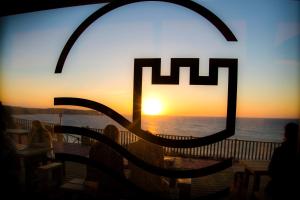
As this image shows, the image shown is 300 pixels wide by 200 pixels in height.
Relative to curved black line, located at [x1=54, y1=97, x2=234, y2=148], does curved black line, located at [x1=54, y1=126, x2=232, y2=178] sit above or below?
below

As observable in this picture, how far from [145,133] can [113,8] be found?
172cm

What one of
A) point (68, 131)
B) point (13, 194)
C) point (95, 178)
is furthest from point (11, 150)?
point (95, 178)

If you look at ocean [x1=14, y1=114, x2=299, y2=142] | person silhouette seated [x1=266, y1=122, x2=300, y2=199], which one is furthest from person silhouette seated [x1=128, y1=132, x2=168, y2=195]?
ocean [x1=14, y1=114, x2=299, y2=142]

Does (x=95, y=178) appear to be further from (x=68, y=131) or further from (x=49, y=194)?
(x=49, y=194)

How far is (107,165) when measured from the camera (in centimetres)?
329

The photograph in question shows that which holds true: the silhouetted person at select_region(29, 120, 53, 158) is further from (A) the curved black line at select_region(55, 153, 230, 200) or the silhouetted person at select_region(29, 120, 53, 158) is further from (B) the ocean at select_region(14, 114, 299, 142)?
(B) the ocean at select_region(14, 114, 299, 142)

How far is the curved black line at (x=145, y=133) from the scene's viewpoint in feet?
7.89

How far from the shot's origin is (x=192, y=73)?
2449 millimetres

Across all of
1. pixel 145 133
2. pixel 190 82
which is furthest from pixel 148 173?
pixel 190 82

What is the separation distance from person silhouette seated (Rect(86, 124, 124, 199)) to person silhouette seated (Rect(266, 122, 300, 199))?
2264 mm

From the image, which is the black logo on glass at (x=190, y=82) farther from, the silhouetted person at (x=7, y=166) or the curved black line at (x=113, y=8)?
the silhouetted person at (x=7, y=166)

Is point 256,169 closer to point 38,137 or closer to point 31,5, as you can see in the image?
point 31,5

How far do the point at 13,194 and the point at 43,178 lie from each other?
2.35m

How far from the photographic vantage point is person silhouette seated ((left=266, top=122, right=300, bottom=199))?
244cm
